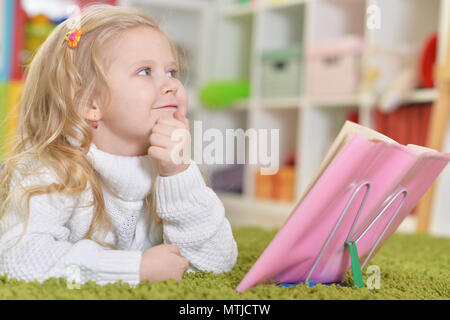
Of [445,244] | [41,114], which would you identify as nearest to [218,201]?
[41,114]

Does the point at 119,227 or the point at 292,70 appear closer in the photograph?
the point at 119,227

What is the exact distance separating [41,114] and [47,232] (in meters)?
0.20

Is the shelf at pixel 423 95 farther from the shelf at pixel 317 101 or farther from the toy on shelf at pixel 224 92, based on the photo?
the toy on shelf at pixel 224 92

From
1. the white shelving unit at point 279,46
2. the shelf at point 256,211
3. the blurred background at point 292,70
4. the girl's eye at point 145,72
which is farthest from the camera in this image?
the shelf at point 256,211

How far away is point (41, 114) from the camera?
2.80 ft

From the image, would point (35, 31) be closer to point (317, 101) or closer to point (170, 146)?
point (317, 101)

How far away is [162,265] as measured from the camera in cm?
72

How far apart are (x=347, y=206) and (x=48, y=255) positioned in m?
0.38

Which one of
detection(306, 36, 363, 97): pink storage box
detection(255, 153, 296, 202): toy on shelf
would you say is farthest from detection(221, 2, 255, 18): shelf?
detection(255, 153, 296, 202): toy on shelf

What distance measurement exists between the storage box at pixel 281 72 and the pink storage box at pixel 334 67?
0.35 ft

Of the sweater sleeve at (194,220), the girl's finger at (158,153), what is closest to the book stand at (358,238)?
the sweater sleeve at (194,220)

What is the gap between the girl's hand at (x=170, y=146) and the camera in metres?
0.75

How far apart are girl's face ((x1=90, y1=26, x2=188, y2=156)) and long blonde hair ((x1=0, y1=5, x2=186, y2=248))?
2 cm

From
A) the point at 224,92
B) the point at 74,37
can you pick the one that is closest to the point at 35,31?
the point at 224,92
